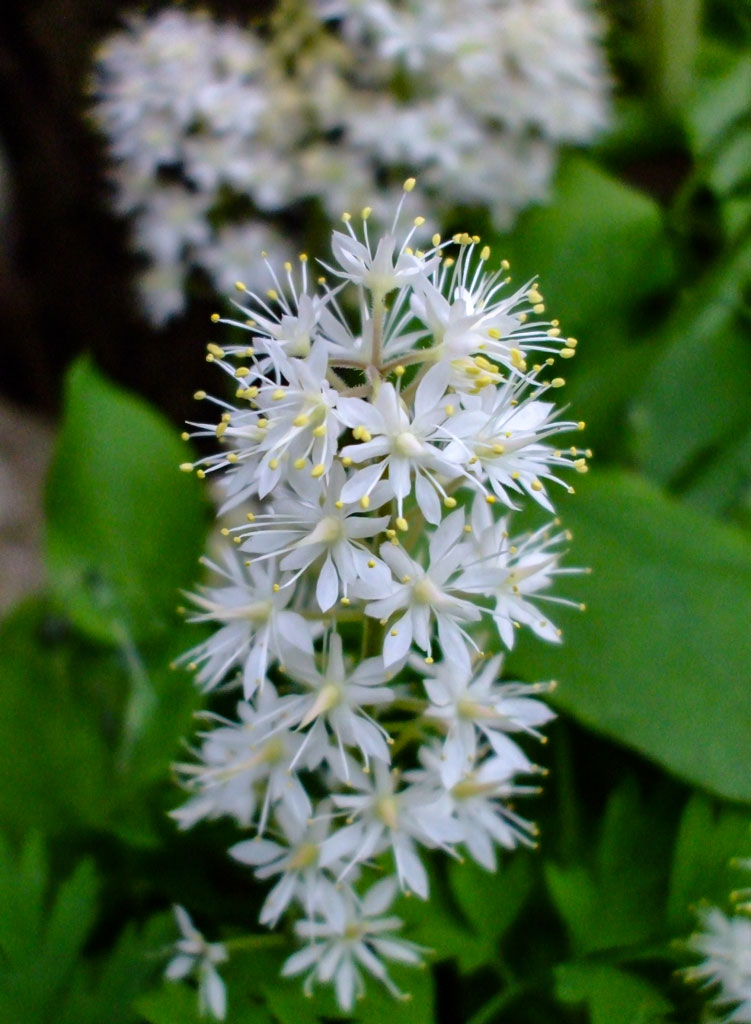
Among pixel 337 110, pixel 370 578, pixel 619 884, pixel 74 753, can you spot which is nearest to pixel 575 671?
pixel 619 884

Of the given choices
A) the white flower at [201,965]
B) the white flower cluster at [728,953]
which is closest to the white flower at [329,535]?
the white flower at [201,965]

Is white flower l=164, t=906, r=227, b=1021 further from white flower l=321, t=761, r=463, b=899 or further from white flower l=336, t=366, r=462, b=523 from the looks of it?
white flower l=336, t=366, r=462, b=523

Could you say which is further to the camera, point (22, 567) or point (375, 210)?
point (22, 567)

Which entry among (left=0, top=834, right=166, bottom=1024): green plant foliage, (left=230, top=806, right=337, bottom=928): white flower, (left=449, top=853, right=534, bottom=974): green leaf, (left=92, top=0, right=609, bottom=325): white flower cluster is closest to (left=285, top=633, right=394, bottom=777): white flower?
(left=230, top=806, right=337, bottom=928): white flower

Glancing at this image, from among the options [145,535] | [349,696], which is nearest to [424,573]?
[349,696]

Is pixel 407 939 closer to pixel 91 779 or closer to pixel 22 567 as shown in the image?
pixel 91 779

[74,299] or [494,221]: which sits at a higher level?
[494,221]

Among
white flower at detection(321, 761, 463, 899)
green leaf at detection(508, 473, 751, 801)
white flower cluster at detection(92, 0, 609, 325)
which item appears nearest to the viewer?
white flower at detection(321, 761, 463, 899)
